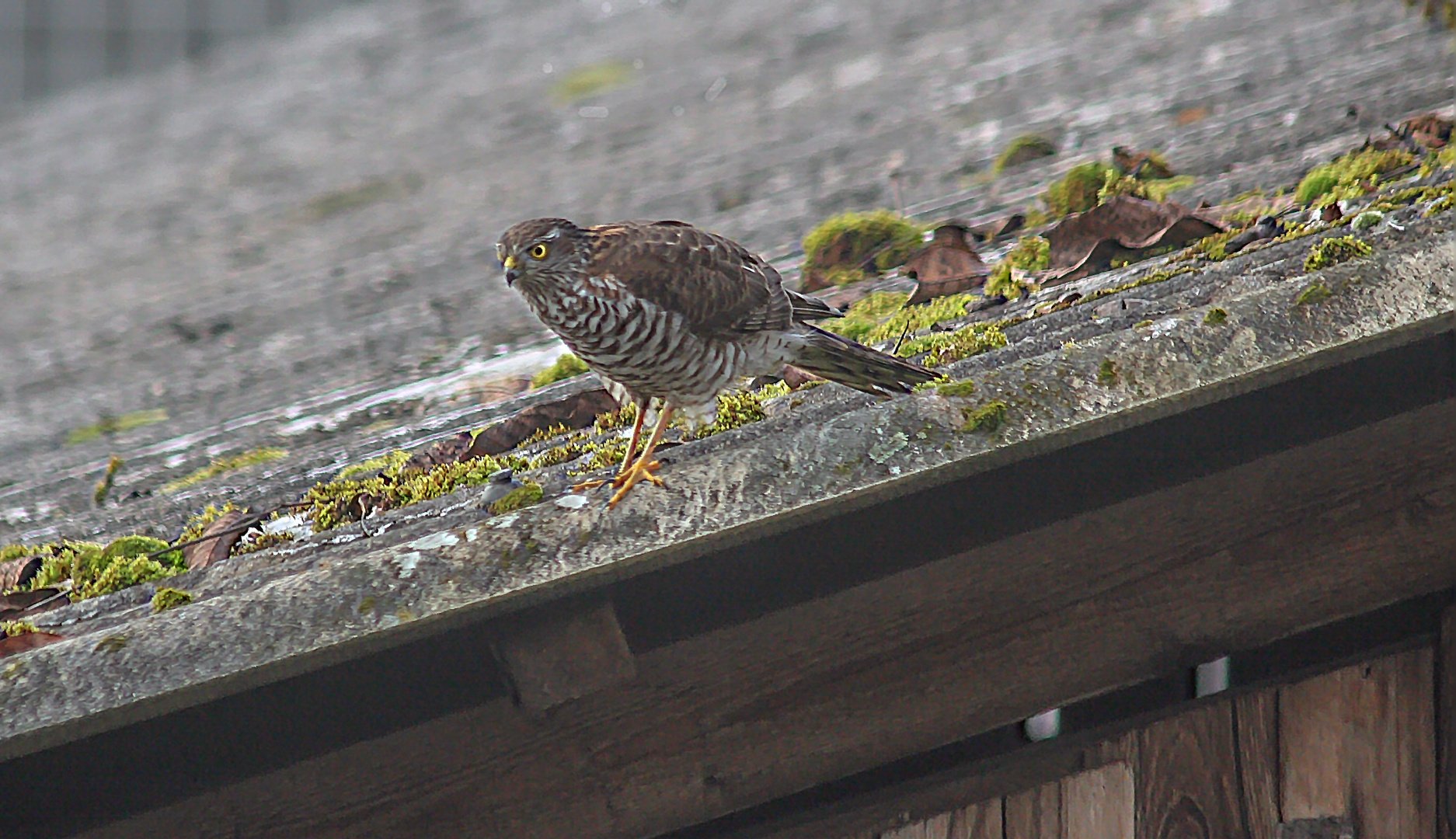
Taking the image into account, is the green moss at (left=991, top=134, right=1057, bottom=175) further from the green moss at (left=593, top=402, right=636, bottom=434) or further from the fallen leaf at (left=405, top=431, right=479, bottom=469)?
the fallen leaf at (left=405, top=431, right=479, bottom=469)

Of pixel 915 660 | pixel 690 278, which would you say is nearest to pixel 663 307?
pixel 690 278

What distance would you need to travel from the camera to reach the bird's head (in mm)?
2502

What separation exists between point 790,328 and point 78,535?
1532 mm

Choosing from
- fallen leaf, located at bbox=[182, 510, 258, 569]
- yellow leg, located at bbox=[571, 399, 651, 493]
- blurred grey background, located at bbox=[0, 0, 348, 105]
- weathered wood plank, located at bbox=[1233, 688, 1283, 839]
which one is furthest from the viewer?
blurred grey background, located at bbox=[0, 0, 348, 105]

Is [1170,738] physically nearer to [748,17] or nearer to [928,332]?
[928,332]

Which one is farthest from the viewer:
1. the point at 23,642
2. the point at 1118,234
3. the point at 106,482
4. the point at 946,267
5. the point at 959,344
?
the point at 106,482

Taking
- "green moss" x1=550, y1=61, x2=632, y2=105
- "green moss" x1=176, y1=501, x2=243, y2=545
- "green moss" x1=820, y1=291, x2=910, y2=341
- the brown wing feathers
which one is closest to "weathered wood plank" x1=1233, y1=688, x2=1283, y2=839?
"green moss" x1=820, y1=291, x2=910, y2=341

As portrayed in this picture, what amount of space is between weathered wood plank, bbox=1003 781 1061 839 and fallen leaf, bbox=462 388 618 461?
115 cm

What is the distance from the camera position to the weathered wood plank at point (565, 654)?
1.67 metres

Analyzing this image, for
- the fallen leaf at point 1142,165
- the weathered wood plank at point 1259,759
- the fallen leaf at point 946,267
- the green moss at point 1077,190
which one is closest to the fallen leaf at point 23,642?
the fallen leaf at point 946,267

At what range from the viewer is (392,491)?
6.45ft

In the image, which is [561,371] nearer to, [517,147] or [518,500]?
[518,500]

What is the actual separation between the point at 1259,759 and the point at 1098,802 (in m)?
0.33

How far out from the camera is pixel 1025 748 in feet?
7.06
